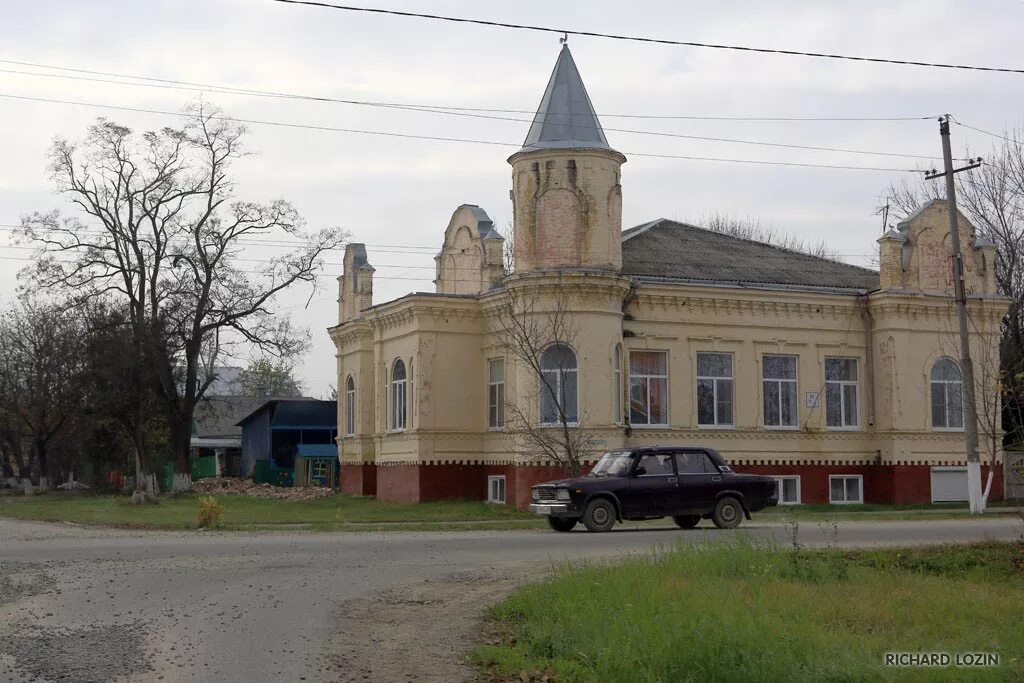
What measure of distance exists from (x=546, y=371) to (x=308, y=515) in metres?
7.65

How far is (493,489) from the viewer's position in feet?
127

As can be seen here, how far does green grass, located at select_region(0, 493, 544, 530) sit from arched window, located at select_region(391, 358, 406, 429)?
270 cm

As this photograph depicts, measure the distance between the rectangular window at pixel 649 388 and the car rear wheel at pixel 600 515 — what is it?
12.2 meters

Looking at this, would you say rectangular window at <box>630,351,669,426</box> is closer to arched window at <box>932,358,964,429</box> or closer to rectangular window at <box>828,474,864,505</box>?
rectangular window at <box>828,474,864,505</box>

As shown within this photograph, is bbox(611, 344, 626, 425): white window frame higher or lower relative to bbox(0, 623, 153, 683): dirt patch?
higher

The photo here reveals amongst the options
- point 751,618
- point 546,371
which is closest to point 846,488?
point 546,371

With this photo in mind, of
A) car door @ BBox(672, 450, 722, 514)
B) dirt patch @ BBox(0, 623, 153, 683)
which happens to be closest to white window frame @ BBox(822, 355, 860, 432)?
car door @ BBox(672, 450, 722, 514)

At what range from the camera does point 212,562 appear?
19.5 metres

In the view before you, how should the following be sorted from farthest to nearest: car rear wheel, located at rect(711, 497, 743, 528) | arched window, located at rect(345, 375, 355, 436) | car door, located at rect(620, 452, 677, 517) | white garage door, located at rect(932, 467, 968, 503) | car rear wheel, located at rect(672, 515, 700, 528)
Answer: arched window, located at rect(345, 375, 355, 436), white garage door, located at rect(932, 467, 968, 503), car rear wheel, located at rect(672, 515, 700, 528), car rear wheel, located at rect(711, 497, 743, 528), car door, located at rect(620, 452, 677, 517)

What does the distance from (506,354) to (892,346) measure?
12.4 metres

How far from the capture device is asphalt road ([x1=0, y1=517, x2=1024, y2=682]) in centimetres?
1074

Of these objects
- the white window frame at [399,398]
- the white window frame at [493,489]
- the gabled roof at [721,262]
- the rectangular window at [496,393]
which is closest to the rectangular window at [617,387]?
the gabled roof at [721,262]

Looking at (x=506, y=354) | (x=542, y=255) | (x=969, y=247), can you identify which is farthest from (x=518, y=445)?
(x=969, y=247)

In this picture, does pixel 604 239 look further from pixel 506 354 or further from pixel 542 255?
pixel 506 354
